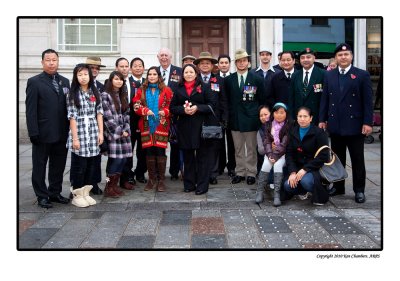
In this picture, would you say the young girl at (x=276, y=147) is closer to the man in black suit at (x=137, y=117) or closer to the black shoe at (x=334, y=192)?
the black shoe at (x=334, y=192)

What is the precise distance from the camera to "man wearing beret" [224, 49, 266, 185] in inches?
268

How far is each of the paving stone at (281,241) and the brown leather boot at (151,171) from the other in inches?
93.4

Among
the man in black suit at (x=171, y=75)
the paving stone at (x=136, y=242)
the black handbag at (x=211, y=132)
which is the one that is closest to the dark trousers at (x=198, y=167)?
the black handbag at (x=211, y=132)

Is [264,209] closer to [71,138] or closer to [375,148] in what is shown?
[71,138]

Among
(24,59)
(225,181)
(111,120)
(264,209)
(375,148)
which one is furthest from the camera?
(24,59)

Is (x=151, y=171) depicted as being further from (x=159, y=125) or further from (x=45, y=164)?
(x=45, y=164)

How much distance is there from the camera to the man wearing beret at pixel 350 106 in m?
5.75

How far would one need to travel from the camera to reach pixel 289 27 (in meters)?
12.5

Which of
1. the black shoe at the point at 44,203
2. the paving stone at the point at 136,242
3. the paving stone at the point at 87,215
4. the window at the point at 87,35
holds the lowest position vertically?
the paving stone at the point at 136,242

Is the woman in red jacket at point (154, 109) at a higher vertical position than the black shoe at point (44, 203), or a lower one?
higher

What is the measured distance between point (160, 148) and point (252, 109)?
1.45 metres

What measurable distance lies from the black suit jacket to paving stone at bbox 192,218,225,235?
200 cm

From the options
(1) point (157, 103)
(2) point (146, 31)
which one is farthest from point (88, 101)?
(2) point (146, 31)

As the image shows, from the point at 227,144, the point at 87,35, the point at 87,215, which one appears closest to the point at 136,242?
the point at 87,215
